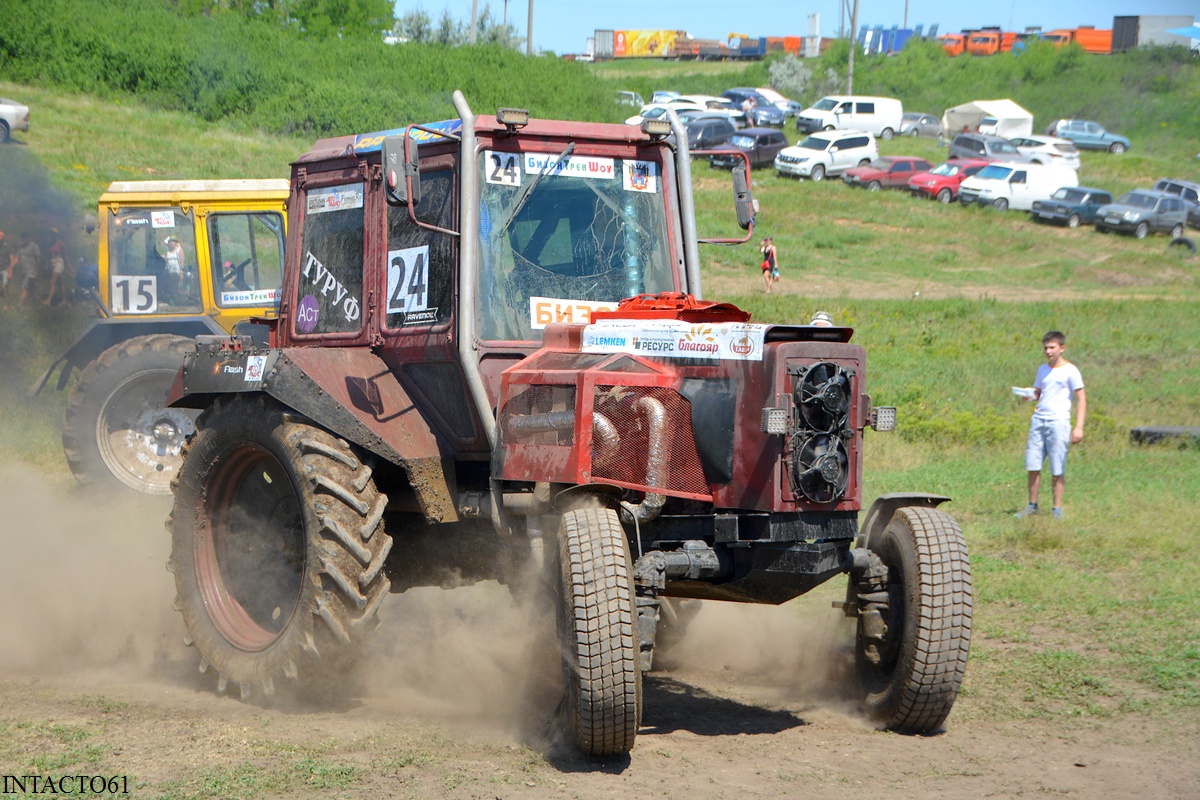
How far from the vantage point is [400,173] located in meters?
5.57

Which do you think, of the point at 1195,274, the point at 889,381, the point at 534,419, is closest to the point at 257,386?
the point at 534,419

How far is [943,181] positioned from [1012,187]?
216 cm

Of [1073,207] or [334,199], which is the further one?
[1073,207]

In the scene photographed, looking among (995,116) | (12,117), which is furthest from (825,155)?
(12,117)

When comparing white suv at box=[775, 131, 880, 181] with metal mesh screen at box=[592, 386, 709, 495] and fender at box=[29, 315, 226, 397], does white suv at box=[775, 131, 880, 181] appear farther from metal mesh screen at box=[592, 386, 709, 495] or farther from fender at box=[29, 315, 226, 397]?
metal mesh screen at box=[592, 386, 709, 495]

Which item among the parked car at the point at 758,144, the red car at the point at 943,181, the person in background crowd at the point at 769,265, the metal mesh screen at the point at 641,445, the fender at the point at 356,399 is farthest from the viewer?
the parked car at the point at 758,144

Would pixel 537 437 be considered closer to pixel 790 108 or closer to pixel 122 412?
pixel 122 412

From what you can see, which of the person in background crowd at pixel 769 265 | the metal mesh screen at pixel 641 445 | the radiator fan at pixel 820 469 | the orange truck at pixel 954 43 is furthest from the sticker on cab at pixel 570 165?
the orange truck at pixel 954 43

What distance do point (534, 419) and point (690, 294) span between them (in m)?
1.38

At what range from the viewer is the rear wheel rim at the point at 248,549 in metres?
6.55

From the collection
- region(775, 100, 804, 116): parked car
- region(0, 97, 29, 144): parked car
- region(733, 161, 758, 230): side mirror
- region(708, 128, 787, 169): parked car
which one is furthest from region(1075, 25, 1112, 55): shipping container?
region(733, 161, 758, 230): side mirror

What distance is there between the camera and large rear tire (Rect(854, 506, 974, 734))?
534 centimetres

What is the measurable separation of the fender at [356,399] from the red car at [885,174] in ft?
118

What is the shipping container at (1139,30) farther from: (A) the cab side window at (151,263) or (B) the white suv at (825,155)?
(A) the cab side window at (151,263)
